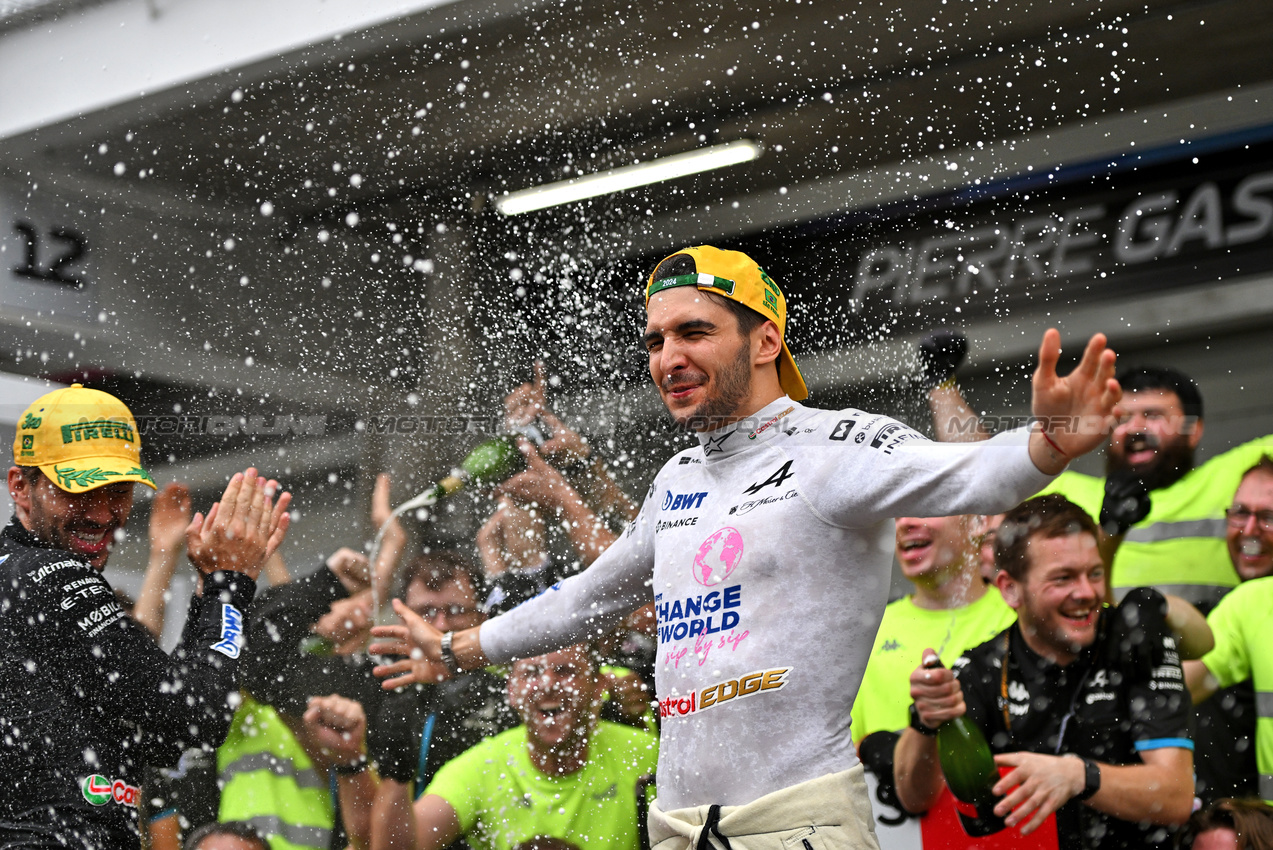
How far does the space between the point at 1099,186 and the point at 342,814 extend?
3488 mm

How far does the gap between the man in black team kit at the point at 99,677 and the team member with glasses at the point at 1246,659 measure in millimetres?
2237

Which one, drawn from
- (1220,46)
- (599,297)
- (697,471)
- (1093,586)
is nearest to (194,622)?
(697,471)

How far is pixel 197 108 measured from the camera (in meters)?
4.92

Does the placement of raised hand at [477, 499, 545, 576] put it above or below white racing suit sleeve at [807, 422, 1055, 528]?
above

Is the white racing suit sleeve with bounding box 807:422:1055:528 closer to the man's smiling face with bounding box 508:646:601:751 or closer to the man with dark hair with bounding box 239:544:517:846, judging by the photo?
the man's smiling face with bounding box 508:646:601:751

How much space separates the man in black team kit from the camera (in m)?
2.18

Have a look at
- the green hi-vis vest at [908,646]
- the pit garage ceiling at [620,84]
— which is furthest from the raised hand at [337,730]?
the pit garage ceiling at [620,84]

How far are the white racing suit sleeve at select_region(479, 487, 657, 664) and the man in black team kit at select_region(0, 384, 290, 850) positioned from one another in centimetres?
63

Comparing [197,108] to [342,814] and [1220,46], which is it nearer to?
[342,814]

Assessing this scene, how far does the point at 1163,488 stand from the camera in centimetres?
293

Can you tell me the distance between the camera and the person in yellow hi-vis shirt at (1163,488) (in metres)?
2.71

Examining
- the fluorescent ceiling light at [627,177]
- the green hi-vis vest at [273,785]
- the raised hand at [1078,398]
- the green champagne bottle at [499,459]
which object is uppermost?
the fluorescent ceiling light at [627,177]

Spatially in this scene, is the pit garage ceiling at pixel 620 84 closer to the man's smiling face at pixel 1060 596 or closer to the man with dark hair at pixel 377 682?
the man with dark hair at pixel 377 682

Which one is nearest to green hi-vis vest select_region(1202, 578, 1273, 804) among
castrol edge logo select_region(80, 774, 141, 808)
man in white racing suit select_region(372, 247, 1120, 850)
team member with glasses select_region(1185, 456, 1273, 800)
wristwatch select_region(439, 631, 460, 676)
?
team member with glasses select_region(1185, 456, 1273, 800)
